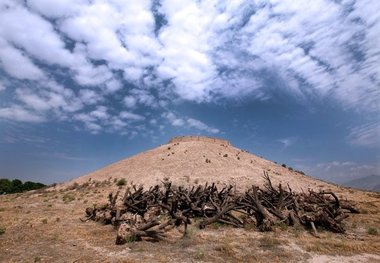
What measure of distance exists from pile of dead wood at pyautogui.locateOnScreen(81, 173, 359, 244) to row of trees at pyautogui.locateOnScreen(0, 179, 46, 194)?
155 feet

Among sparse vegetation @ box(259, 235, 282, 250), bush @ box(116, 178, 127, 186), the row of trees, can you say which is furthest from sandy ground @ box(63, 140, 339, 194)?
sparse vegetation @ box(259, 235, 282, 250)

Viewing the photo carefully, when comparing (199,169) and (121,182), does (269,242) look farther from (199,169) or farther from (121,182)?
(199,169)

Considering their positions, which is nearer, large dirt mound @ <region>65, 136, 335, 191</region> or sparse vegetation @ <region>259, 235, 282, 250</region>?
sparse vegetation @ <region>259, 235, 282, 250</region>

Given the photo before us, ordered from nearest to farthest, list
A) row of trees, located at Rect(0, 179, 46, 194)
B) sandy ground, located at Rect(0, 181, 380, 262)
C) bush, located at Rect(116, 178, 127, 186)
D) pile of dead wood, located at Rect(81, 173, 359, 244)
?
sandy ground, located at Rect(0, 181, 380, 262), pile of dead wood, located at Rect(81, 173, 359, 244), bush, located at Rect(116, 178, 127, 186), row of trees, located at Rect(0, 179, 46, 194)

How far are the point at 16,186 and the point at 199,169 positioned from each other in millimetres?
38724

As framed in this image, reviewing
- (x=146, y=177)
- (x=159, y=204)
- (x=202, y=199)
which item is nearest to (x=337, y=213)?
(x=202, y=199)

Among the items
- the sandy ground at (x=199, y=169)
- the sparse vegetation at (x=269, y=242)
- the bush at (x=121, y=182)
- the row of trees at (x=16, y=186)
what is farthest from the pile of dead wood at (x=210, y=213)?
the row of trees at (x=16, y=186)

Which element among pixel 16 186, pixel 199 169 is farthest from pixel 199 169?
pixel 16 186

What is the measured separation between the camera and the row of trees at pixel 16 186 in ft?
190

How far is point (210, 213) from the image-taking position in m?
18.8

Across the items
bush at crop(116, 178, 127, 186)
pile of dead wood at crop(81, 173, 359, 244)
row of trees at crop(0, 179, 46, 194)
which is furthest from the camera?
row of trees at crop(0, 179, 46, 194)

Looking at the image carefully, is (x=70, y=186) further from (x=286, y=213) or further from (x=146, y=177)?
(x=286, y=213)

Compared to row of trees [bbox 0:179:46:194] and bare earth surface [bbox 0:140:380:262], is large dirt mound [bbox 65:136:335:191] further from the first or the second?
bare earth surface [bbox 0:140:380:262]

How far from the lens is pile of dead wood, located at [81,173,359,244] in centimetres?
1405
